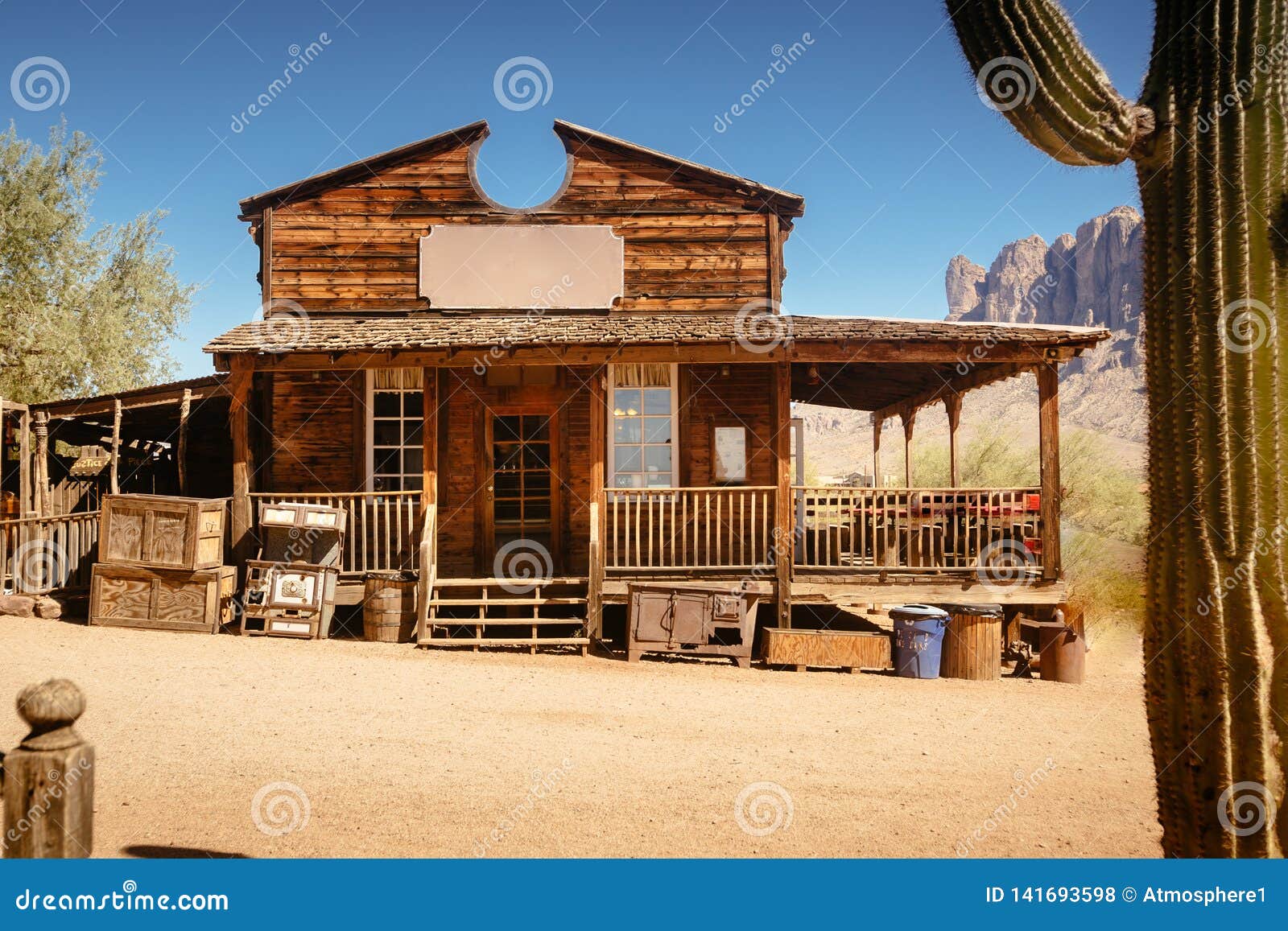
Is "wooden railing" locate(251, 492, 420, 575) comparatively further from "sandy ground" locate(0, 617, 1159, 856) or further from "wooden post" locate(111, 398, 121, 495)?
"wooden post" locate(111, 398, 121, 495)

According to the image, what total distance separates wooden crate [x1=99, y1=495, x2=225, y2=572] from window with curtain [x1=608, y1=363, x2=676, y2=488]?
516 cm

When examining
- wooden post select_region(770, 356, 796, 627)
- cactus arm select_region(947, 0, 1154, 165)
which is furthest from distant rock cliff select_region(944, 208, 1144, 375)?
cactus arm select_region(947, 0, 1154, 165)

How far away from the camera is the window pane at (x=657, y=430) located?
1180cm

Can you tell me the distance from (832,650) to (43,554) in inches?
383

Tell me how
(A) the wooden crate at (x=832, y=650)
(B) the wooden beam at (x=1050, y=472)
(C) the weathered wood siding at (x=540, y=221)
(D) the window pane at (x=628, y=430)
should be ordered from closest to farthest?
1. (A) the wooden crate at (x=832, y=650)
2. (B) the wooden beam at (x=1050, y=472)
3. (D) the window pane at (x=628, y=430)
4. (C) the weathered wood siding at (x=540, y=221)

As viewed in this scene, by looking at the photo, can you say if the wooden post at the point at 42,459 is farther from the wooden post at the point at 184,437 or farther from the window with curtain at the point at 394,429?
the window with curtain at the point at 394,429

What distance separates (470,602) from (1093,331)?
770 centimetres

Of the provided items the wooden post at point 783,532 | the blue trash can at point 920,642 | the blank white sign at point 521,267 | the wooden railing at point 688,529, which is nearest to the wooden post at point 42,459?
the blank white sign at point 521,267

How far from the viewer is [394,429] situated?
39.1ft

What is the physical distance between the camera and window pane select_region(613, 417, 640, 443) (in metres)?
11.8

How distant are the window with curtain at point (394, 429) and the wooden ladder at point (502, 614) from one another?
1745 millimetres

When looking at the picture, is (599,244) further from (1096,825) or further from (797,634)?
(1096,825)

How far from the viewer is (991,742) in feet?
22.7

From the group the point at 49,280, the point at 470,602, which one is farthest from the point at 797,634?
the point at 49,280
